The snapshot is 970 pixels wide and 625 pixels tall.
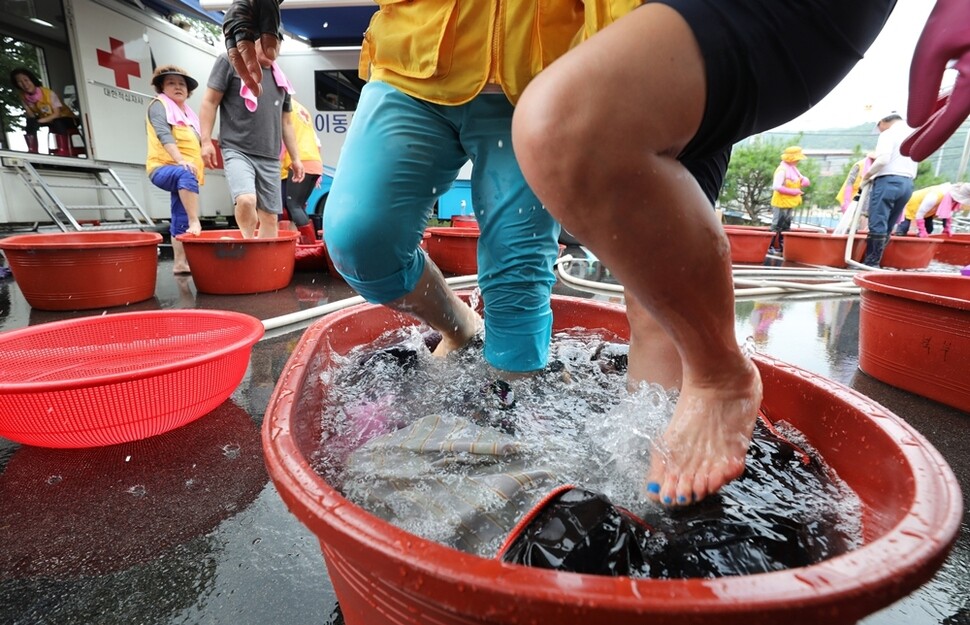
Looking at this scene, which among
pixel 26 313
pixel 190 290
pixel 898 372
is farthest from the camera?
pixel 190 290

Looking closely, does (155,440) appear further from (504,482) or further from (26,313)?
(26,313)

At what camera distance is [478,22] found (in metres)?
0.99

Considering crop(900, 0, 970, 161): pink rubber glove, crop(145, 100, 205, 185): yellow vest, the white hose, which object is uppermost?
crop(145, 100, 205, 185): yellow vest

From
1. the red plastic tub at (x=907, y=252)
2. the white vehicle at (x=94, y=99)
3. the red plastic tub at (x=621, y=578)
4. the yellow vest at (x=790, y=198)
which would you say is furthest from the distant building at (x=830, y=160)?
the red plastic tub at (x=621, y=578)

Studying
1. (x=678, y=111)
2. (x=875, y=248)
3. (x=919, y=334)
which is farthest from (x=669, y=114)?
(x=875, y=248)

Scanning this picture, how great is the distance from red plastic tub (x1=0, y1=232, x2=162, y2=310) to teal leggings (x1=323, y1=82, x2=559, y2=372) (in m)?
2.32

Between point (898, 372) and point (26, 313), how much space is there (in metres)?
4.10

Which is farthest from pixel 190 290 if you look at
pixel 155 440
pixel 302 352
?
pixel 302 352

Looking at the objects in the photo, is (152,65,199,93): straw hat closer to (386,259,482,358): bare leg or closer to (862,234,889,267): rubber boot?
(386,259,482,358): bare leg

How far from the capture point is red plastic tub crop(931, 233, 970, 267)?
6.18m

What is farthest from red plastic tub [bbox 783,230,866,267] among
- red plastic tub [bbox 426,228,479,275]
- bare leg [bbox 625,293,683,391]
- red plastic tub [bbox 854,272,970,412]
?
bare leg [bbox 625,293,683,391]

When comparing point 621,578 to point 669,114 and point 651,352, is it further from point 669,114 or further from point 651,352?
point 651,352

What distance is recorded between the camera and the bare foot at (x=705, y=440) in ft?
2.51

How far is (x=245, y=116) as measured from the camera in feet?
10.7
